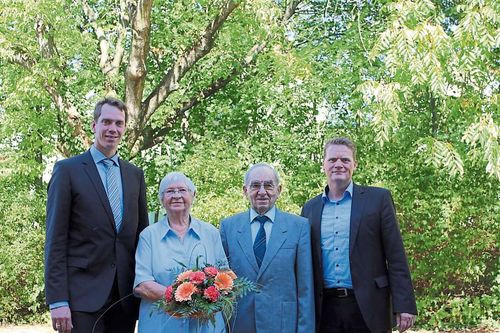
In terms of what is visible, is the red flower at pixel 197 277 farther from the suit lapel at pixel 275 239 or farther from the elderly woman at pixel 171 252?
the suit lapel at pixel 275 239

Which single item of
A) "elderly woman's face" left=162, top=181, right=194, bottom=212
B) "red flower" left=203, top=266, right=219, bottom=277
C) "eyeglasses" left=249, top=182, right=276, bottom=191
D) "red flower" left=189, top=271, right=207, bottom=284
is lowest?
"red flower" left=189, top=271, right=207, bottom=284

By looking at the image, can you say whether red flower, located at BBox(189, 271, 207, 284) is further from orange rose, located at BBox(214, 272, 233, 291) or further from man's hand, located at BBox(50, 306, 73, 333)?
man's hand, located at BBox(50, 306, 73, 333)

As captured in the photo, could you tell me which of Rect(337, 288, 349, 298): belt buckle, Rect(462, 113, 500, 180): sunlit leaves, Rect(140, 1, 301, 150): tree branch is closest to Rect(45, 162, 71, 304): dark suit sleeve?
Rect(337, 288, 349, 298): belt buckle

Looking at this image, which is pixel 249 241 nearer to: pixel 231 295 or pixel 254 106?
pixel 231 295

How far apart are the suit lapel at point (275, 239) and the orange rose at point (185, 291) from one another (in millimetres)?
599

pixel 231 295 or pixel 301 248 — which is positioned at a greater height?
pixel 301 248

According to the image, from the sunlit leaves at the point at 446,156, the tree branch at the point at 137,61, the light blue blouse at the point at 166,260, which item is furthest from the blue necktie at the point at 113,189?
the tree branch at the point at 137,61

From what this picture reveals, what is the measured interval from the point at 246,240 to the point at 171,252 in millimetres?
456

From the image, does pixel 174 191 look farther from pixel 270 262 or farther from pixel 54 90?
pixel 54 90

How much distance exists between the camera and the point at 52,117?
12.0 metres

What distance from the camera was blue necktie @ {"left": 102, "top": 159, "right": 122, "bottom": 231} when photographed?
4.00 metres

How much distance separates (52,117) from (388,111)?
626cm

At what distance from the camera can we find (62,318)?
3744 mm

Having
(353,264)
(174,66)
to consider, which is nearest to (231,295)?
(353,264)
